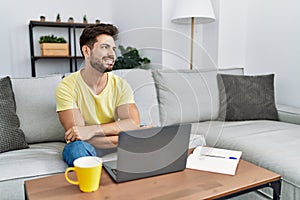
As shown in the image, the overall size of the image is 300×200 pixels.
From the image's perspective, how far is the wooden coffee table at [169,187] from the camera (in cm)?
77

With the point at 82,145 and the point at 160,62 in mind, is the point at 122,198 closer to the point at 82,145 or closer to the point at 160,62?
the point at 82,145

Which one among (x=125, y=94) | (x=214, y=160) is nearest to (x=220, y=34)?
(x=125, y=94)

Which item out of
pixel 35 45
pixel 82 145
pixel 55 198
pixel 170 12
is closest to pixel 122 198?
pixel 55 198

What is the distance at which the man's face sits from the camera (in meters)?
0.97

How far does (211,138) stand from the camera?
1535 millimetres

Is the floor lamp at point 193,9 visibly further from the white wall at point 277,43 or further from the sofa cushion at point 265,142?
the sofa cushion at point 265,142

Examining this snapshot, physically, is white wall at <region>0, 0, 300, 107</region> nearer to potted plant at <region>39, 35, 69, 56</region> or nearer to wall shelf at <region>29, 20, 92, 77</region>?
wall shelf at <region>29, 20, 92, 77</region>

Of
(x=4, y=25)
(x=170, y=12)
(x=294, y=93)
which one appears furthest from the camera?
(x=4, y=25)

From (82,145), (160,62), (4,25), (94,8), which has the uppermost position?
(94,8)

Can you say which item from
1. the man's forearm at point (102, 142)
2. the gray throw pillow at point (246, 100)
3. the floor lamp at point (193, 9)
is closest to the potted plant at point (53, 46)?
the floor lamp at point (193, 9)

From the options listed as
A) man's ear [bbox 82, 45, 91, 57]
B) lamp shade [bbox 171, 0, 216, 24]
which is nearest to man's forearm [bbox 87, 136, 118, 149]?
man's ear [bbox 82, 45, 91, 57]

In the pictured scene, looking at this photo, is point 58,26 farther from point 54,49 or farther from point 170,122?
point 170,122

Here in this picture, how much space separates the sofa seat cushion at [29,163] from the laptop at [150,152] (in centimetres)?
36

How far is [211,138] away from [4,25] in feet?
9.58
